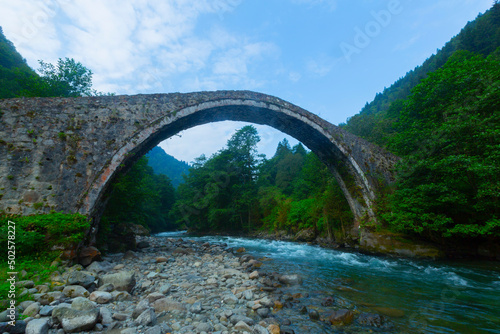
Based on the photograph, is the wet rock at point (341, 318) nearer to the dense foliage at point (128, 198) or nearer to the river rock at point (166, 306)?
the river rock at point (166, 306)

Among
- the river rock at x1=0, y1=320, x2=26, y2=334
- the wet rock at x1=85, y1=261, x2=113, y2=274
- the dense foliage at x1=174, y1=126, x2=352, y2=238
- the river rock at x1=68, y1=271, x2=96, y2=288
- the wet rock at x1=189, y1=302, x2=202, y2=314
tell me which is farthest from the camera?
the dense foliage at x1=174, y1=126, x2=352, y2=238

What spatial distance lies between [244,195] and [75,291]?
1964 cm

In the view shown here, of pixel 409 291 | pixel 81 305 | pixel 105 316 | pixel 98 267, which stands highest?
pixel 81 305

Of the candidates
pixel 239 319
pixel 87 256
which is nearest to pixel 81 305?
pixel 239 319

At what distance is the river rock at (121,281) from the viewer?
4059 mm

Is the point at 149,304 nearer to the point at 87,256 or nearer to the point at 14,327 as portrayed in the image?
the point at 14,327

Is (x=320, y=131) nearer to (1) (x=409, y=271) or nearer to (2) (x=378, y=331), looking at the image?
(1) (x=409, y=271)

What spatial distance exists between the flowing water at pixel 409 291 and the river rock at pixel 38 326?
3.10 meters

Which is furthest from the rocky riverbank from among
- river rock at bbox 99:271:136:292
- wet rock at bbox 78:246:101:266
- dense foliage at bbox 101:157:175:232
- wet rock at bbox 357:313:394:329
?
dense foliage at bbox 101:157:175:232

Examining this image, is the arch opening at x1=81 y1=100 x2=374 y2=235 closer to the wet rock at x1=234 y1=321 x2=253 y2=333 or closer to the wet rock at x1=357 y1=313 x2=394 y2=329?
the wet rock at x1=234 y1=321 x2=253 y2=333

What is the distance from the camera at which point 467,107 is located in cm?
727

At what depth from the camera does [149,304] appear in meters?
3.45

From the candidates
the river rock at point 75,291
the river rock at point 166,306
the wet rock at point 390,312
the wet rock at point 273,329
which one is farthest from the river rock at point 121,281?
the wet rock at point 390,312

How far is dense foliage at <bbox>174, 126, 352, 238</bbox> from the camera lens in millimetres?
19188
